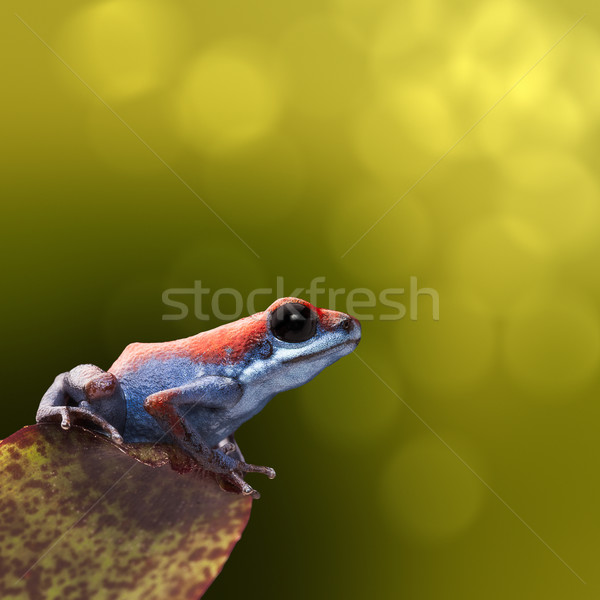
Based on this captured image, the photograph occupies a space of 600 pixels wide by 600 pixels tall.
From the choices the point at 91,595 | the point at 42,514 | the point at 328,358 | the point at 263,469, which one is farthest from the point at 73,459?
the point at 328,358

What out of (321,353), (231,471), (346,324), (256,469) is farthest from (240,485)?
(346,324)

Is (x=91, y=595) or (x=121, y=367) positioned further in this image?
(x=121, y=367)

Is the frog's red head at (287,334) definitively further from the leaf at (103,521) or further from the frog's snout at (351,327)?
the leaf at (103,521)

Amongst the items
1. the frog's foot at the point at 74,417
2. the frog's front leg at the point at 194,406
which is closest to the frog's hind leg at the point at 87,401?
the frog's foot at the point at 74,417

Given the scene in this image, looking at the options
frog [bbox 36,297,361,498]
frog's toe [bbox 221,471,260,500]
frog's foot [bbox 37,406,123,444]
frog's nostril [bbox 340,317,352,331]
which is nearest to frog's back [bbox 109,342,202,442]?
frog [bbox 36,297,361,498]

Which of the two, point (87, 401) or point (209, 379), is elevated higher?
point (209, 379)

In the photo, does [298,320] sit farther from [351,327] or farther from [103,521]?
[103,521]

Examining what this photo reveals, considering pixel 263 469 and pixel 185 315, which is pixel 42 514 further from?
pixel 185 315
